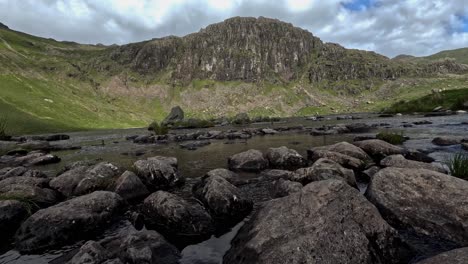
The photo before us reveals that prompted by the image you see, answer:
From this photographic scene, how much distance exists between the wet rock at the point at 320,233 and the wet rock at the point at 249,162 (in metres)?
15.2

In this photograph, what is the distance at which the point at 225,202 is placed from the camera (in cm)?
1566

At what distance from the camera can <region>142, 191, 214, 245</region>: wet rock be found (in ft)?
44.8

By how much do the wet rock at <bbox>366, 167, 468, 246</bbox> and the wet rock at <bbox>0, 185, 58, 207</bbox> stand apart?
17.7 metres

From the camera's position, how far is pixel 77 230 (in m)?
13.9

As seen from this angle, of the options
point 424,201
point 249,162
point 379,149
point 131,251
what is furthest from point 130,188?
point 379,149

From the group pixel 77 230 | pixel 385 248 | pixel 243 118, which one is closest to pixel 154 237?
pixel 77 230

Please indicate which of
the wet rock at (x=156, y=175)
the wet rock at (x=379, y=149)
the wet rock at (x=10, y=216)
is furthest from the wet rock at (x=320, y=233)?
the wet rock at (x=379, y=149)

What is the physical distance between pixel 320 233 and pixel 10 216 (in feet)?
47.9

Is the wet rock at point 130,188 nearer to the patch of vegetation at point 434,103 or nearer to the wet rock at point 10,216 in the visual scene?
the wet rock at point 10,216

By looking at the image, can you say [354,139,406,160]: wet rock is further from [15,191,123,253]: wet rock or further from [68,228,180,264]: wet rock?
[15,191,123,253]: wet rock

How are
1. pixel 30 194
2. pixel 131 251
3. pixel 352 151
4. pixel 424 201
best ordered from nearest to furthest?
pixel 131 251 → pixel 424 201 → pixel 30 194 → pixel 352 151

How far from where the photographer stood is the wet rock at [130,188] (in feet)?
62.5

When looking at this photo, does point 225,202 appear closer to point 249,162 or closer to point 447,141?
point 249,162

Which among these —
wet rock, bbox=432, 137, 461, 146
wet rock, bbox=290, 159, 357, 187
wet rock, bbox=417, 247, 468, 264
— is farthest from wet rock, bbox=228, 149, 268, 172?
wet rock, bbox=432, 137, 461, 146
